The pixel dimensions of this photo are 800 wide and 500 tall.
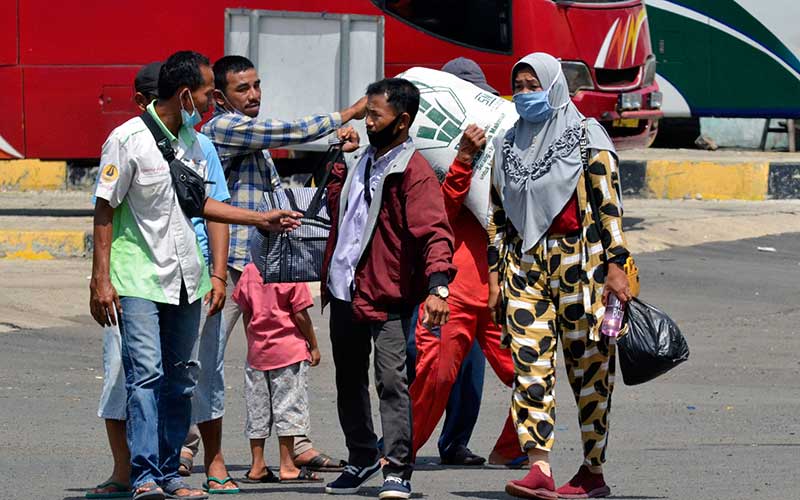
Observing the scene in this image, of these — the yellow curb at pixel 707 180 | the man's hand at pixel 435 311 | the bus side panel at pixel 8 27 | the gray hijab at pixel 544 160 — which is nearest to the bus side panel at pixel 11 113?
the bus side panel at pixel 8 27

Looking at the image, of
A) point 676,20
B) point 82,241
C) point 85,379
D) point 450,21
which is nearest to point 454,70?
point 85,379

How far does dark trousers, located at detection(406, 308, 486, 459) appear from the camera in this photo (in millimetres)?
7082

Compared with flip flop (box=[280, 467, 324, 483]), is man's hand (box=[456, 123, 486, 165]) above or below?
above

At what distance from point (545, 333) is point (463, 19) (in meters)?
9.99

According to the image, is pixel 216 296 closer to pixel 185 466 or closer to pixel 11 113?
pixel 185 466

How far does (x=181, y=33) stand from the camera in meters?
15.7

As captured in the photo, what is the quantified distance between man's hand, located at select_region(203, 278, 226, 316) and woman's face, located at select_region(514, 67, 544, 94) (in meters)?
1.27

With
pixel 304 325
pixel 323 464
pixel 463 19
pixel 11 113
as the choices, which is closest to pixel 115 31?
pixel 11 113

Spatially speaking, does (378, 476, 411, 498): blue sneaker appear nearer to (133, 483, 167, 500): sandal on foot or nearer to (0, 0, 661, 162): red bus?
(133, 483, 167, 500): sandal on foot

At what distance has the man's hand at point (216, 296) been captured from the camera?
19.5 ft

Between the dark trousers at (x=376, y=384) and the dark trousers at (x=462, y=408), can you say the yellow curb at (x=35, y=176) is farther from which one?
the dark trousers at (x=376, y=384)

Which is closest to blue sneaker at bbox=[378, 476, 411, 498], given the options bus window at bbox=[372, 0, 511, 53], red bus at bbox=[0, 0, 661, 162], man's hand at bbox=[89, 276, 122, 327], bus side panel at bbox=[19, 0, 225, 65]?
man's hand at bbox=[89, 276, 122, 327]

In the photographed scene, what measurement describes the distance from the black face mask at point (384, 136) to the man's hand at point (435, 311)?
0.60 metres

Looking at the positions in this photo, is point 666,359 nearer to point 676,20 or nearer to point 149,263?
point 149,263
